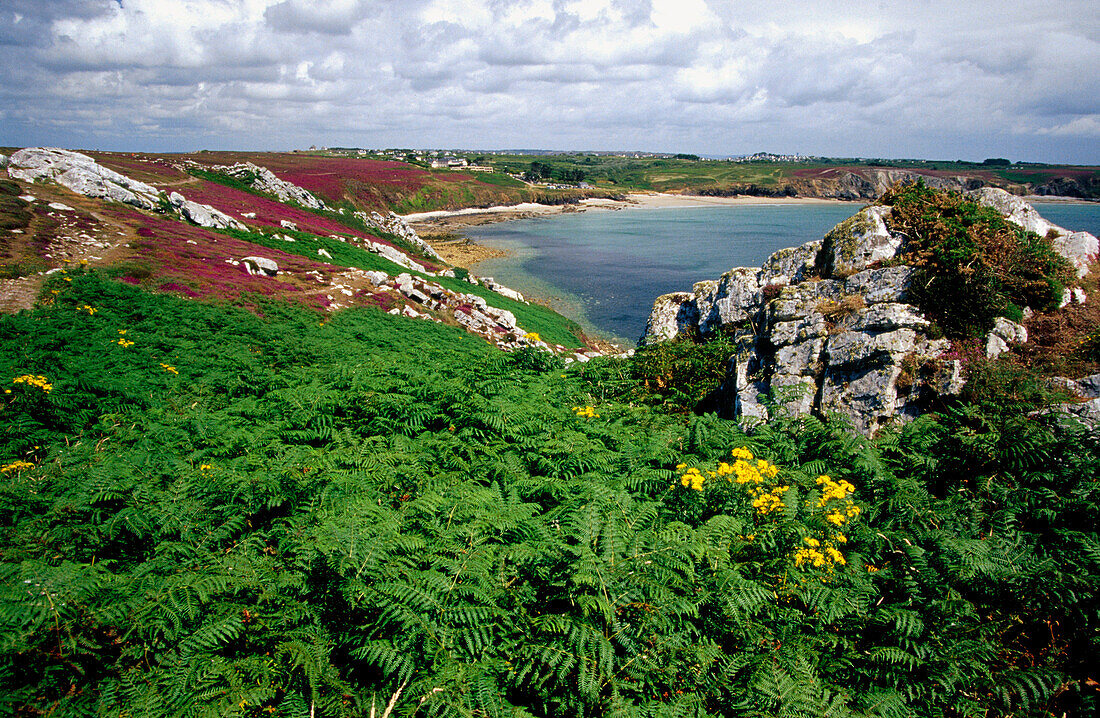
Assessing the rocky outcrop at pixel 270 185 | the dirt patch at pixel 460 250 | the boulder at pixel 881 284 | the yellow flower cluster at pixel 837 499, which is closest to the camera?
the yellow flower cluster at pixel 837 499

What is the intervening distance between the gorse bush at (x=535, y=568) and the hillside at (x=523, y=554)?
3 cm

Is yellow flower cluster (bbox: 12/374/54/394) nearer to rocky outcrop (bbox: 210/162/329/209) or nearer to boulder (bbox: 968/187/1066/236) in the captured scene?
boulder (bbox: 968/187/1066/236)

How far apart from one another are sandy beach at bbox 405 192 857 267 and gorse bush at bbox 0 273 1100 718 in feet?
171

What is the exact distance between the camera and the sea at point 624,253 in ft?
141

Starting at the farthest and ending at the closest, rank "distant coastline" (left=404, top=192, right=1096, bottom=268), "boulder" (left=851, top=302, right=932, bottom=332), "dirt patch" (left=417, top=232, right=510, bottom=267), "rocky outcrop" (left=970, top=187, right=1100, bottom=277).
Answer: "distant coastline" (left=404, top=192, right=1096, bottom=268), "dirt patch" (left=417, top=232, right=510, bottom=267), "rocky outcrop" (left=970, top=187, right=1100, bottom=277), "boulder" (left=851, top=302, right=932, bottom=332)

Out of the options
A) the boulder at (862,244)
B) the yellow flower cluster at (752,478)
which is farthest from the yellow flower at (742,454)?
the boulder at (862,244)

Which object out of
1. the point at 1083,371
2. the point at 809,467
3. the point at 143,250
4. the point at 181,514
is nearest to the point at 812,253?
the point at 1083,371

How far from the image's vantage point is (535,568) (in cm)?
488

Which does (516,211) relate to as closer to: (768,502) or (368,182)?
(368,182)

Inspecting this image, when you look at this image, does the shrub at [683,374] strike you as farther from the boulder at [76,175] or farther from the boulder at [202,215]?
the boulder at [76,175]

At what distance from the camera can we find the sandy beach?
65062 mm

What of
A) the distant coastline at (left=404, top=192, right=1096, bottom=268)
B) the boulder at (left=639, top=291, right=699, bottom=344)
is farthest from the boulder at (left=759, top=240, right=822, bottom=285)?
the distant coastline at (left=404, top=192, right=1096, bottom=268)

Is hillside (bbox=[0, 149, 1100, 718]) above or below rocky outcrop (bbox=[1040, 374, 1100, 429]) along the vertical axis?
below

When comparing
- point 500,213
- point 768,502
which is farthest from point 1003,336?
point 500,213
